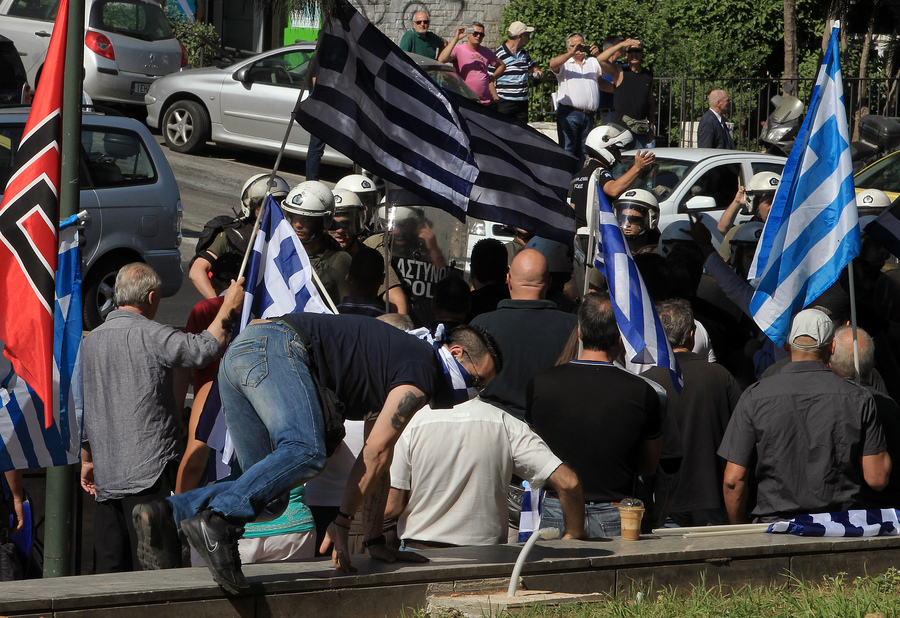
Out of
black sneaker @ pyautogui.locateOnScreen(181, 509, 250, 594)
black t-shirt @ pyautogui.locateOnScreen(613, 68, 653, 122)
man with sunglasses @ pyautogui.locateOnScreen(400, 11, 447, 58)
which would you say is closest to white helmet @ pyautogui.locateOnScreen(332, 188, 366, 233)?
black sneaker @ pyautogui.locateOnScreen(181, 509, 250, 594)

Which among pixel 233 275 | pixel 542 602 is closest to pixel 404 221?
pixel 233 275

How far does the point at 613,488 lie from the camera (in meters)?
5.39

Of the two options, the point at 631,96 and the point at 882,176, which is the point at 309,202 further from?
the point at 631,96

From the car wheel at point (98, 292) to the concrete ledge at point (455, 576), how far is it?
263 inches

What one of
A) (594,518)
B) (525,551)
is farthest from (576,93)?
(525,551)

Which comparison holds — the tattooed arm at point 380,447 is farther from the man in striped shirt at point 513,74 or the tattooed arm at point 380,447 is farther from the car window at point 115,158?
the man in striped shirt at point 513,74

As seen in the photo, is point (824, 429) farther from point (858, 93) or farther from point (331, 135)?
point (858, 93)

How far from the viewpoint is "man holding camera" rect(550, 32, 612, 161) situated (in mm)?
15742

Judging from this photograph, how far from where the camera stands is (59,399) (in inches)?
207

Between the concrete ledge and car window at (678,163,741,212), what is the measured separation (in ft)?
25.3

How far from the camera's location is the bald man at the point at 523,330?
20.4ft

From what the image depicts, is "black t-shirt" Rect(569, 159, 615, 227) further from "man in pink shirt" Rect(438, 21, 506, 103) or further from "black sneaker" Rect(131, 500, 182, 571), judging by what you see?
"man in pink shirt" Rect(438, 21, 506, 103)

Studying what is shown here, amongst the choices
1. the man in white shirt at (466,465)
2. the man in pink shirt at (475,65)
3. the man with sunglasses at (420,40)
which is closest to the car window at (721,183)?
the man in pink shirt at (475,65)

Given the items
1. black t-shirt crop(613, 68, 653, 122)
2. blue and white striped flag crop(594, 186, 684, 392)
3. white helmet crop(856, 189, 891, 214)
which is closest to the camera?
blue and white striped flag crop(594, 186, 684, 392)
